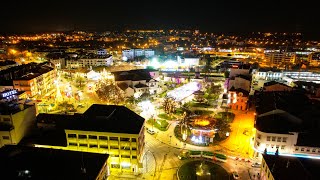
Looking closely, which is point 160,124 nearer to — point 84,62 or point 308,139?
point 308,139

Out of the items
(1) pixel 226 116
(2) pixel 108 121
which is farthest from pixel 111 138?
(1) pixel 226 116

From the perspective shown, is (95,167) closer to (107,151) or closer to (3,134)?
(107,151)

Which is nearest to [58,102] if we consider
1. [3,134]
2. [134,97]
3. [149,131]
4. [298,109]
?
[134,97]

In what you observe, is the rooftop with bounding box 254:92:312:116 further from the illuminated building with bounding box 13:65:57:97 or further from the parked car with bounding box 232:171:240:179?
the illuminated building with bounding box 13:65:57:97

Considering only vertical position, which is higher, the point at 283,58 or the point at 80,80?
the point at 283,58

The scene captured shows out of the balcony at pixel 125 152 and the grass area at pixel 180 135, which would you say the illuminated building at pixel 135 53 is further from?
the balcony at pixel 125 152

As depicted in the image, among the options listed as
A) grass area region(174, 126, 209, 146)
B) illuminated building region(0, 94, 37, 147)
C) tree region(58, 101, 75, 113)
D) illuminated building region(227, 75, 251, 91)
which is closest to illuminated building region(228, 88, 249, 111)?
illuminated building region(227, 75, 251, 91)
